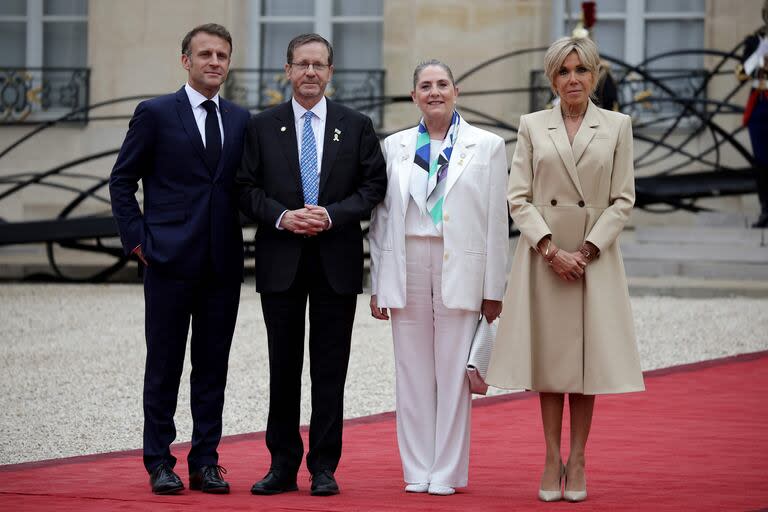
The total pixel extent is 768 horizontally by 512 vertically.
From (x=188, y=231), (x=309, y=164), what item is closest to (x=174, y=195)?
Answer: (x=188, y=231)

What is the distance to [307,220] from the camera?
5352 millimetres

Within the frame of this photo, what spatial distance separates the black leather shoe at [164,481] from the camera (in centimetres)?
533

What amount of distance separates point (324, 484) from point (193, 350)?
747mm

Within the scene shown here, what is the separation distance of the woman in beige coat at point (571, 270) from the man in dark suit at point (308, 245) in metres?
0.60

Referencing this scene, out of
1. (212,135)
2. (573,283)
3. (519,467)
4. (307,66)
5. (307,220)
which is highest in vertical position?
(307,66)

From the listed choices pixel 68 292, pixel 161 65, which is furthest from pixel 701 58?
pixel 68 292

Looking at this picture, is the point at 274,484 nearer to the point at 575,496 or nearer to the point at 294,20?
the point at 575,496

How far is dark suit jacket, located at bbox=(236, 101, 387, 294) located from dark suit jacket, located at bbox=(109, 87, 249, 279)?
0.12 meters

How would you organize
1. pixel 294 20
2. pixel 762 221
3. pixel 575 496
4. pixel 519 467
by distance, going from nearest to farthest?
pixel 575 496
pixel 519 467
pixel 762 221
pixel 294 20

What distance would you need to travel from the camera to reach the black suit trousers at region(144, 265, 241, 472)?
5520 mm

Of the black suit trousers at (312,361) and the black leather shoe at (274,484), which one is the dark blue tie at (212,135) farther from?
the black leather shoe at (274,484)

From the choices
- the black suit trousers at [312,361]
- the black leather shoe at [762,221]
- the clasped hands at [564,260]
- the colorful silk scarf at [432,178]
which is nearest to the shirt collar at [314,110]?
the colorful silk scarf at [432,178]

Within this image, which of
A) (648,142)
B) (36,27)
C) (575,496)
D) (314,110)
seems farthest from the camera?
(36,27)

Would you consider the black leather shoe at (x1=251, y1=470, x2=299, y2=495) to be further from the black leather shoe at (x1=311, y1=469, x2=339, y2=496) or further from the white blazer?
the white blazer
